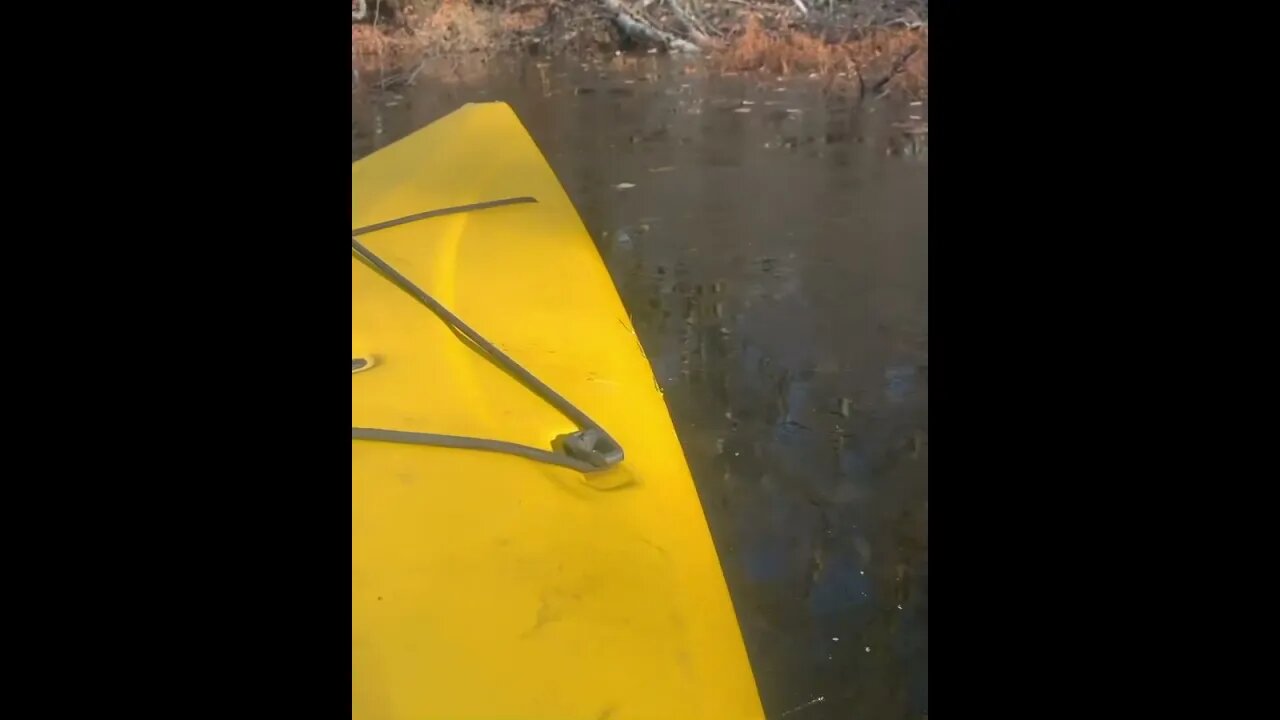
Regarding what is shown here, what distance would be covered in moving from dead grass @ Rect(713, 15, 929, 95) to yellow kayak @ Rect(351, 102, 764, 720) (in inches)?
34.1

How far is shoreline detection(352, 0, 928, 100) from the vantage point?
129 centimetres

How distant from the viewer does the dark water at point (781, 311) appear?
0.72 metres

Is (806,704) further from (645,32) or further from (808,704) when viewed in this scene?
(645,32)

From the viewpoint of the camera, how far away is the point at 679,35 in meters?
Answer: 1.53

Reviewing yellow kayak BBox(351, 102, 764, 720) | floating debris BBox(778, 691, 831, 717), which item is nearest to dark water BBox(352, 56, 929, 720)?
floating debris BBox(778, 691, 831, 717)

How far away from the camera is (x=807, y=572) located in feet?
2.47

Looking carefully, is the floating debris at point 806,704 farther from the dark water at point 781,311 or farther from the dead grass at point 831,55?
the dead grass at point 831,55

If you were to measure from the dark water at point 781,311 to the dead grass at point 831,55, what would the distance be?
0.03 m

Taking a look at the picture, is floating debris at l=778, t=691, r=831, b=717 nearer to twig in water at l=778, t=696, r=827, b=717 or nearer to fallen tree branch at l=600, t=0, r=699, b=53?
twig in water at l=778, t=696, r=827, b=717

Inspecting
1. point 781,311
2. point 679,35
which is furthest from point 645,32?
point 781,311

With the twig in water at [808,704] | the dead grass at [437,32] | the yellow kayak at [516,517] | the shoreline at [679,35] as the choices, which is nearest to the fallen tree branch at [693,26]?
the shoreline at [679,35]

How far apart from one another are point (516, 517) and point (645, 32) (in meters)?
1.19
